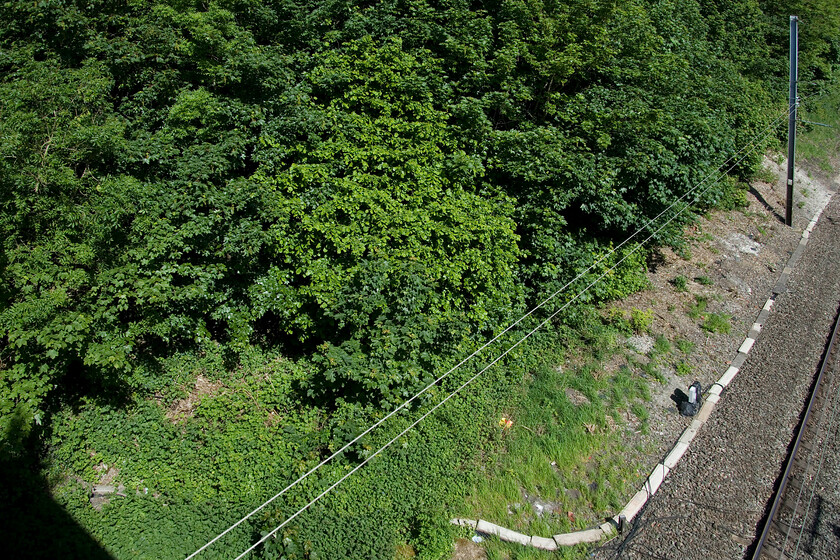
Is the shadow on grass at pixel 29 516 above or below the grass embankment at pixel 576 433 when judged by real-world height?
below

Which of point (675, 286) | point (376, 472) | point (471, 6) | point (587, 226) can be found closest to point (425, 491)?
point (376, 472)

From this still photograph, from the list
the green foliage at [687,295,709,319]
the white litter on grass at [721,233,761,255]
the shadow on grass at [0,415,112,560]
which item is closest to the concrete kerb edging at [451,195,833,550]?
the green foliage at [687,295,709,319]

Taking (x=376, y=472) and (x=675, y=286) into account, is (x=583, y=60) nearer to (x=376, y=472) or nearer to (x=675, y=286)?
(x=675, y=286)

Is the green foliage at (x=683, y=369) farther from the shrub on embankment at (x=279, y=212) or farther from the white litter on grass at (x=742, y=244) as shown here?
the white litter on grass at (x=742, y=244)

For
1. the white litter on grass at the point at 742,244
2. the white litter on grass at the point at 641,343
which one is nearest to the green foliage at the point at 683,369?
the white litter on grass at the point at 641,343

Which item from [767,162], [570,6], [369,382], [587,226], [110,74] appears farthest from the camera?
[767,162]

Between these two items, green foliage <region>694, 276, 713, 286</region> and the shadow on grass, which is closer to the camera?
the shadow on grass

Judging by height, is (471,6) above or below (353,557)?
above

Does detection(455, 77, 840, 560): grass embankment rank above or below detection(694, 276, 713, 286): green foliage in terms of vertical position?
below

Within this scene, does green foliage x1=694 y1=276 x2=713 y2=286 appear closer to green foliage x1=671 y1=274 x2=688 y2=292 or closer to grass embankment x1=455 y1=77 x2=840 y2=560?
green foliage x1=671 y1=274 x2=688 y2=292
